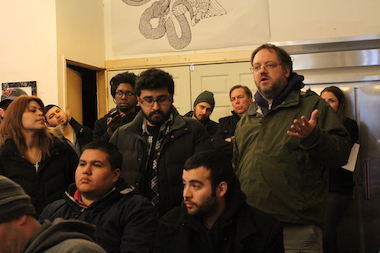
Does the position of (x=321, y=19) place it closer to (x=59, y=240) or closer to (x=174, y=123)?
(x=174, y=123)

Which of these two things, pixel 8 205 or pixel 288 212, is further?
pixel 288 212

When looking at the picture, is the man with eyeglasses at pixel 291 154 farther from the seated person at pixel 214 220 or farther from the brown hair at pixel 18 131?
the brown hair at pixel 18 131

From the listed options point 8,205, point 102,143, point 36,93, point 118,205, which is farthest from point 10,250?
point 36,93

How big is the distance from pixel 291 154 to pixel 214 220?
1.60 ft

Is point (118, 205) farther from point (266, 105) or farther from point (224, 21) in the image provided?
point (224, 21)

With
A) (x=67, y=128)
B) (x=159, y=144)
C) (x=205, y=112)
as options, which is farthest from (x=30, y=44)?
(x=159, y=144)

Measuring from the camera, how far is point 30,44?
489 centimetres

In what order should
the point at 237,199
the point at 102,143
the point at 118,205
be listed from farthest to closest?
the point at 102,143 < the point at 118,205 < the point at 237,199

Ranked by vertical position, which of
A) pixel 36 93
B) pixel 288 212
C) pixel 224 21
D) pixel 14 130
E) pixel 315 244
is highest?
pixel 224 21

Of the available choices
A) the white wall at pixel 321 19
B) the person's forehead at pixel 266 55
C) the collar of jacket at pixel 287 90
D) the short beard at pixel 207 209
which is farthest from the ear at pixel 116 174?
the white wall at pixel 321 19

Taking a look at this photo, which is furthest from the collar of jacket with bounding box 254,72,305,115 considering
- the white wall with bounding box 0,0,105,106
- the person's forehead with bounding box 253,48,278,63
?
the white wall with bounding box 0,0,105,106

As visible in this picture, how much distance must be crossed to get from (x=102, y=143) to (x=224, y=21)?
3797 millimetres

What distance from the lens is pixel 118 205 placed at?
200cm

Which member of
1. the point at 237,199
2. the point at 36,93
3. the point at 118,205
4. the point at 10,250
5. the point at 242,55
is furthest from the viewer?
the point at 242,55
